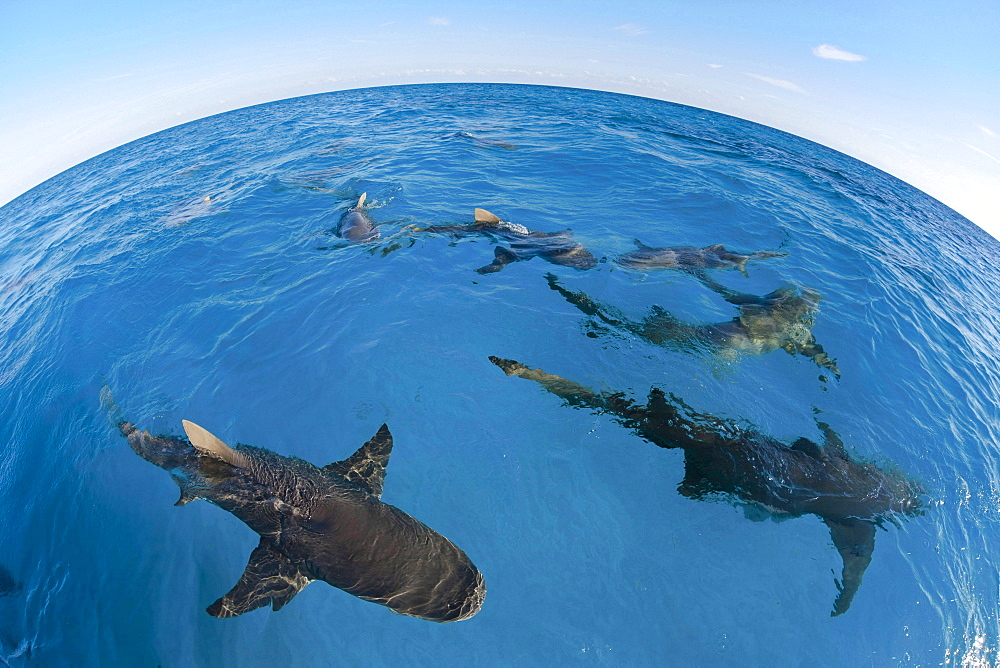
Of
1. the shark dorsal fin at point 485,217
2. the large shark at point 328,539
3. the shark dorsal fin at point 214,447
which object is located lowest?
the large shark at point 328,539

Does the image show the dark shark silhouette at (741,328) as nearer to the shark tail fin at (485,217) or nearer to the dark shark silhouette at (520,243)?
the dark shark silhouette at (520,243)

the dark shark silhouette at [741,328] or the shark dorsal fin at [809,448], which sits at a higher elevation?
the dark shark silhouette at [741,328]

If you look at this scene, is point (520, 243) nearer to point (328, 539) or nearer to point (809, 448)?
point (809, 448)

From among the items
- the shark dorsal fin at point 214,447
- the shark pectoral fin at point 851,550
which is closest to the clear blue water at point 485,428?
the shark pectoral fin at point 851,550

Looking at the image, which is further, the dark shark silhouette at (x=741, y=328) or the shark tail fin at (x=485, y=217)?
the shark tail fin at (x=485, y=217)

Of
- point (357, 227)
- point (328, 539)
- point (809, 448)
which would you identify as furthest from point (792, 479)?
point (357, 227)

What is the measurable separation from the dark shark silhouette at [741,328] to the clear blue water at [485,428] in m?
0.53

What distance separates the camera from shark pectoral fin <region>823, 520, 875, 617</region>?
20.5ft

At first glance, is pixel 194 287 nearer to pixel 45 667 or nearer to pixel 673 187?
pixel 45 667

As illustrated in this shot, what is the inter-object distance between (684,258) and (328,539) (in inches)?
550

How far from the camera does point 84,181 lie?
43219 millimetres

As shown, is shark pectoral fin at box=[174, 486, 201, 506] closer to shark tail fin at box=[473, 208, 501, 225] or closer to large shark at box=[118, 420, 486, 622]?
large shark at box=[118, 420, 486, 622]

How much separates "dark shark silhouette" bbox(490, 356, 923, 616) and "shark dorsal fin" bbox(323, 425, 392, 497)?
9.80 ft

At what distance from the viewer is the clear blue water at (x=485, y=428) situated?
582cm
